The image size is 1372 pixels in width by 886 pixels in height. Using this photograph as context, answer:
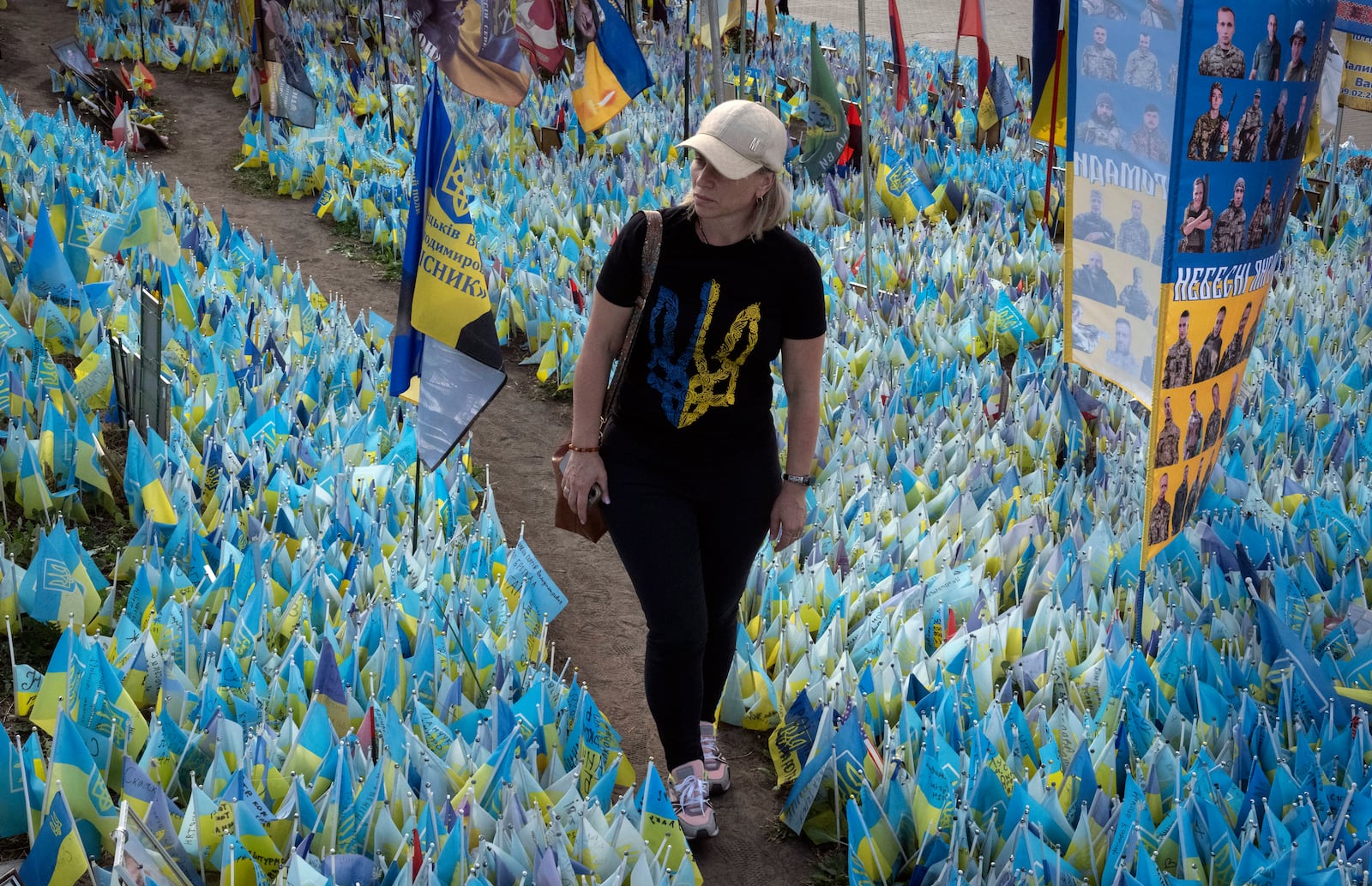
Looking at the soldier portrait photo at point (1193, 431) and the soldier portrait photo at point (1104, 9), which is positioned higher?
the soldier portrait photo at point (1104, 9)

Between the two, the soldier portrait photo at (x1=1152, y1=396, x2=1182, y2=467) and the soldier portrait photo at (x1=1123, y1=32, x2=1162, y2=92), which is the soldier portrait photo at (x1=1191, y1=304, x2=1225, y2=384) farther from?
the soldier portrait photo at (x1=1123, y1=32, x2=1162, y2=92)

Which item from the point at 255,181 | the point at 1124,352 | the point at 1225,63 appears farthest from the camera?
the point at 255,181

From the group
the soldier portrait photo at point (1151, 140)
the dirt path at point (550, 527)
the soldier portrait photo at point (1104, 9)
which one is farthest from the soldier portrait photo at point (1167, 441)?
the dirt path at point (550, 527)

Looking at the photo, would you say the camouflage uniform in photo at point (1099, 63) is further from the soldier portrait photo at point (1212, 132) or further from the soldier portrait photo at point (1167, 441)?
the soldier portrait photo at point (1167, 441)

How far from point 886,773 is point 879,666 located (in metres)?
0.43

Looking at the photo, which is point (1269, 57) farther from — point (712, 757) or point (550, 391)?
point (550, 391)

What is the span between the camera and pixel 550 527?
5074 mm

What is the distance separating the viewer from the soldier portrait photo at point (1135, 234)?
12.7ft

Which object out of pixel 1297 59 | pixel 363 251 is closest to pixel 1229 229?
pixel 1297 59

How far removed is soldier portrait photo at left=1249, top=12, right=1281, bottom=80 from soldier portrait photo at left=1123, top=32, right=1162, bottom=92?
1.56 feet

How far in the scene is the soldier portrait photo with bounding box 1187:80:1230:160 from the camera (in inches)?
128

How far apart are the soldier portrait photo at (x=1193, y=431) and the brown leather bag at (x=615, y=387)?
1.61 meters

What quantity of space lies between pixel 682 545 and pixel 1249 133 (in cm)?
185

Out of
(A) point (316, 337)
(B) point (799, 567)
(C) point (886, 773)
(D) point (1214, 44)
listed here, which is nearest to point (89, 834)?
(C) point (886, 773)
